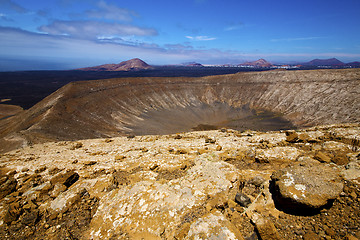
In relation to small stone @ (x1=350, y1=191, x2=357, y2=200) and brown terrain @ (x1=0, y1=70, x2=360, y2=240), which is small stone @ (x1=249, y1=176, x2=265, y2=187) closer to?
brown terrain @ (x1=0, y1=70, x2=360, y2=240)

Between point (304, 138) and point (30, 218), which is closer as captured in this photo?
point (30, 218)

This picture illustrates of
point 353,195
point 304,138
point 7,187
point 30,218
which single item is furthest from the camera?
point 304,138

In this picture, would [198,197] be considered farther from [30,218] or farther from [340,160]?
[30,218]

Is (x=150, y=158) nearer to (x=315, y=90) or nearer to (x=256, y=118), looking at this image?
(x=256, y=118)

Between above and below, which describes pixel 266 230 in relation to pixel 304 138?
below

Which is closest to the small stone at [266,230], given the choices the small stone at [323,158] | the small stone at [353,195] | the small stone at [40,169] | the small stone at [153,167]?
the small stone at [353,195]

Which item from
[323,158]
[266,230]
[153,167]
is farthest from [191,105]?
[266,230]

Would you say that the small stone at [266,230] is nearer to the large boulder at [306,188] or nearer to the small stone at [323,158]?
the large boulder at [306,188]
